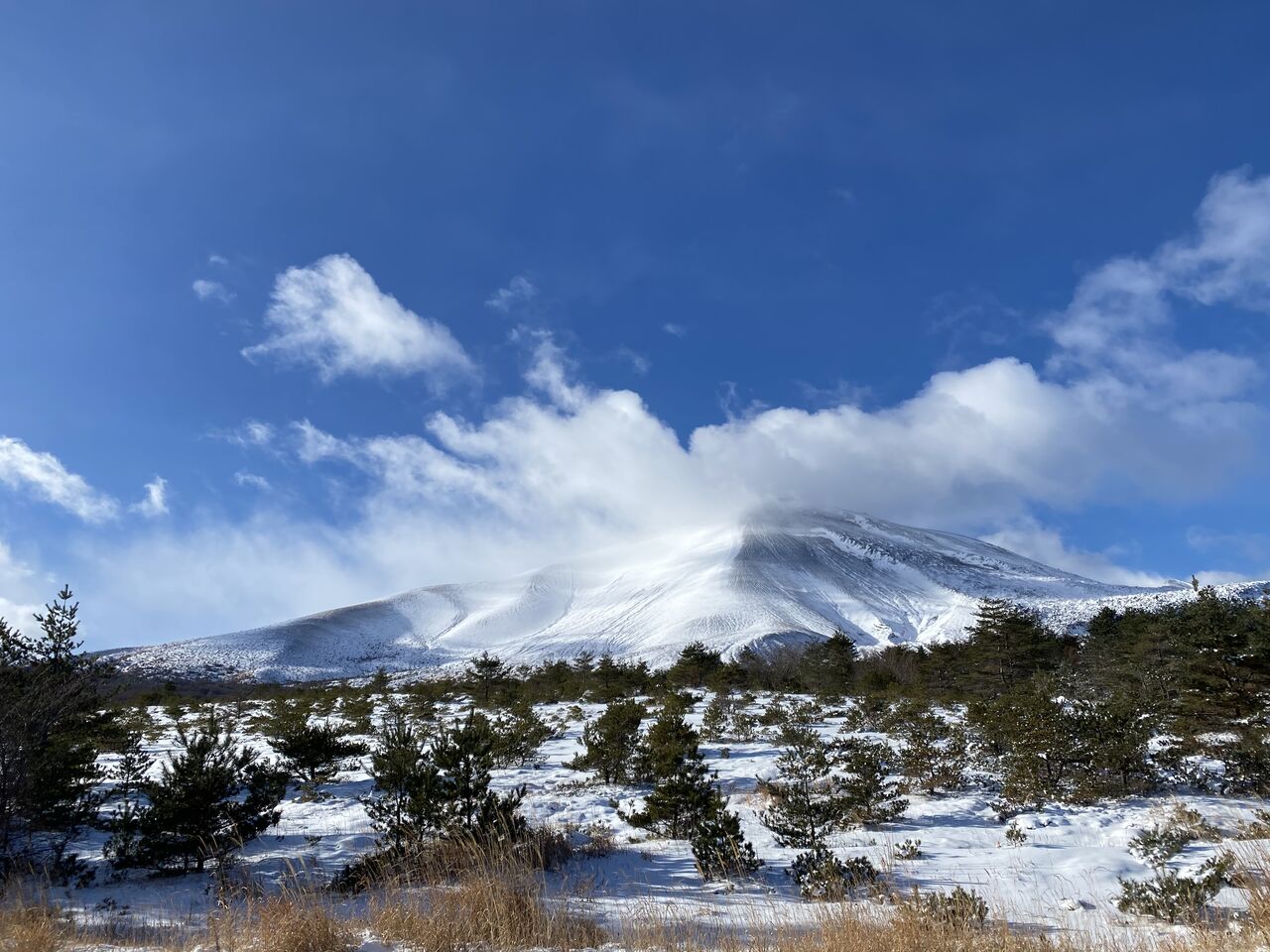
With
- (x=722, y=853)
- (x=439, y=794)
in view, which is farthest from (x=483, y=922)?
(x=722, y=853)

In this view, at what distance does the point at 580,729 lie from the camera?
21156 mm

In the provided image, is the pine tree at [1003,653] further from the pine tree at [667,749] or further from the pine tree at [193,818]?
the pine tree at [193,818]

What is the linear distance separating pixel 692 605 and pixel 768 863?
338 feet

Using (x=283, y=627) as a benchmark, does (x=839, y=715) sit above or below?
below

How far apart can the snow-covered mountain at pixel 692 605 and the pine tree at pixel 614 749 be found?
6114 cm

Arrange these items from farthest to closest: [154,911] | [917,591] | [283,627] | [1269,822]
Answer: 1. [917,591]
2. [283,627]
3. [1269,822]
4. [154,911]

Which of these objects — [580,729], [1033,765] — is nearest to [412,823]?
[1033,765]

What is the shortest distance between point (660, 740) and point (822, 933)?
7.99 metres

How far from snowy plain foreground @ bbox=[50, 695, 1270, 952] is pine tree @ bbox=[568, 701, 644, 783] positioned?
381 mm

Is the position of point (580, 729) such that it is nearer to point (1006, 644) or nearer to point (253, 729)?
point (253, 729)

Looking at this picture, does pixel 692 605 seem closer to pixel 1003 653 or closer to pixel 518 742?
pixel 1003 653

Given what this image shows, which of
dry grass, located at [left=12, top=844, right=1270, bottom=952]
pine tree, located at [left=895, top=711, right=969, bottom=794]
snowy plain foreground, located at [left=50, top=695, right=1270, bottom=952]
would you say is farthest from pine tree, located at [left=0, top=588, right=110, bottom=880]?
pine tree, located at [left=895, top=711, right=969, bottom=794]

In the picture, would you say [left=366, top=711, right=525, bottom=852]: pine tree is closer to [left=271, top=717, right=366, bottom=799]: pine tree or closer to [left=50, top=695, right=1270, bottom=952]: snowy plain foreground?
[left=50, top=695, right=1270, bottom=952]: snowy plain foreground

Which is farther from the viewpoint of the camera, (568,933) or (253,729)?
(253,729)
